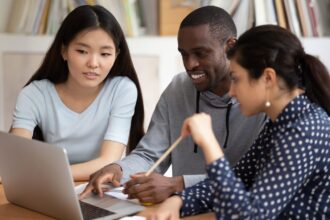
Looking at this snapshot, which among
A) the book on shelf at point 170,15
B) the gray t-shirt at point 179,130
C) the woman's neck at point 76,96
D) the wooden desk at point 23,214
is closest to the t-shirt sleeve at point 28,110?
the woman's neck at point 76,96

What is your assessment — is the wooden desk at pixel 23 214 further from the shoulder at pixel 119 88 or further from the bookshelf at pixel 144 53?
the bookshelf at pixel 144 53

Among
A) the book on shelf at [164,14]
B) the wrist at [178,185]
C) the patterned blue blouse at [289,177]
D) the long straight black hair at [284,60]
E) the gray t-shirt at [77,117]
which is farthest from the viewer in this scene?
the book on shelf at [164,14]

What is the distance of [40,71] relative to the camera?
212cm

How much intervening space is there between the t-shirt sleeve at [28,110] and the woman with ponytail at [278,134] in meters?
0.88

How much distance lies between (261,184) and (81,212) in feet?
1.49

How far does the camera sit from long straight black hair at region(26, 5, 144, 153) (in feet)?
6.41

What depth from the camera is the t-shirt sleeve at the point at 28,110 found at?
200cm

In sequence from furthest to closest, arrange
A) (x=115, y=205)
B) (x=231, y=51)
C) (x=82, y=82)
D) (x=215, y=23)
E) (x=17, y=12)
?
(x=17, y=12)
(x=82, y=82)
(x=215, y=23)
(x=115, y=205)
(x=231, y=51)

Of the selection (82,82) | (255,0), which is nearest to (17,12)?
(82,82)

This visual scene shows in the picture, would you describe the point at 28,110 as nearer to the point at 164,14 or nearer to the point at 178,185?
the point at 178,185

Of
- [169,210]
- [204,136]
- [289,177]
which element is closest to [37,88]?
[169,210]

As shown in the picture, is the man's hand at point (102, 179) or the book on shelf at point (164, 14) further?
the book on shelf at point (164, 14)

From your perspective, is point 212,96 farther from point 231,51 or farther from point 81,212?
point 81,212

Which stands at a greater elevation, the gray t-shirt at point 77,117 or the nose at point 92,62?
the nose at point 92,62
